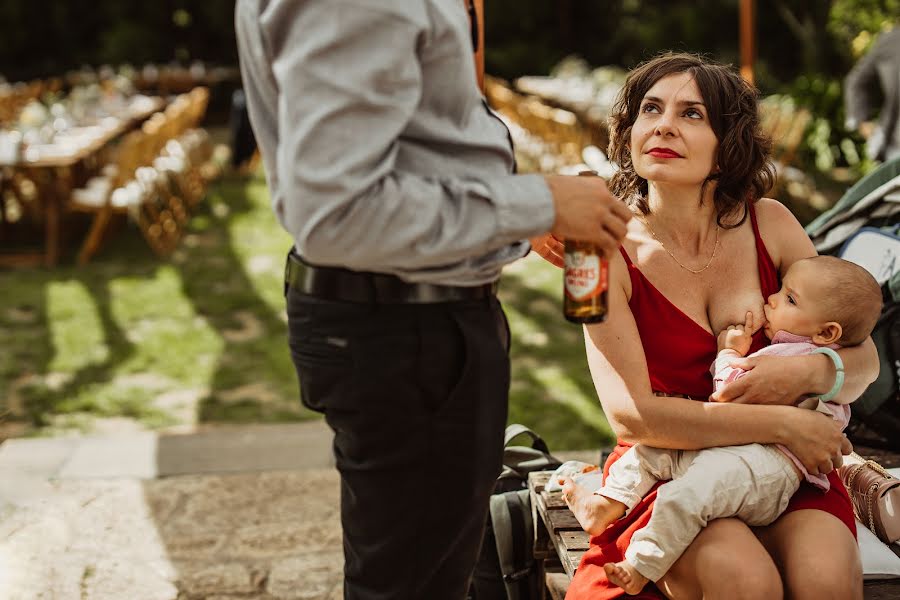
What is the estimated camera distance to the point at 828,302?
6.90ft

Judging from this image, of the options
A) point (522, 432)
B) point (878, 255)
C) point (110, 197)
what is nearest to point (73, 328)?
point (110, 197)

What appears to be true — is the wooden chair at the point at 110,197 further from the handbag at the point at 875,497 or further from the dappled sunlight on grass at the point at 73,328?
the handbag at the point at 875,497

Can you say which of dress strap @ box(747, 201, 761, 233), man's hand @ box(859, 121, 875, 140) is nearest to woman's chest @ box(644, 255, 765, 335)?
dress strap @ box(747, 201, 761, 233)

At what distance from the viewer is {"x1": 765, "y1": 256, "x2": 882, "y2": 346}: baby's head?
6.88 feet

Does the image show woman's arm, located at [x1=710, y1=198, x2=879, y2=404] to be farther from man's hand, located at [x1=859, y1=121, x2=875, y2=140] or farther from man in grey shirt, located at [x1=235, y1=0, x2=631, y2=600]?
man's hand, located at [x1=859, y1=121, x2=875, y2=140]

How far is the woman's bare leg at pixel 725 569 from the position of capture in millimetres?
→ 1877

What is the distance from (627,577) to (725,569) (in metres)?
0.20

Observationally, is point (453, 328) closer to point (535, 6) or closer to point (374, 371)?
point (374, 371)

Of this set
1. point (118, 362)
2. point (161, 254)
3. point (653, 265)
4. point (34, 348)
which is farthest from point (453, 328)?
point (161, 254)

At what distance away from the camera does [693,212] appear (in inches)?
92.4

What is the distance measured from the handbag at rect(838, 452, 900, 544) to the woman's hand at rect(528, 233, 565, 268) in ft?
3.34

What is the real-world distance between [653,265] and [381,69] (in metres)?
1.14

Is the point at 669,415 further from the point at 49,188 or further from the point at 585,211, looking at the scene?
the point at 49,188

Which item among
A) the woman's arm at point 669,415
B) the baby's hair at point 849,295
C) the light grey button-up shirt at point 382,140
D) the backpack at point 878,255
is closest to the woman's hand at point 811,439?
the woman's arm at point 669,415
